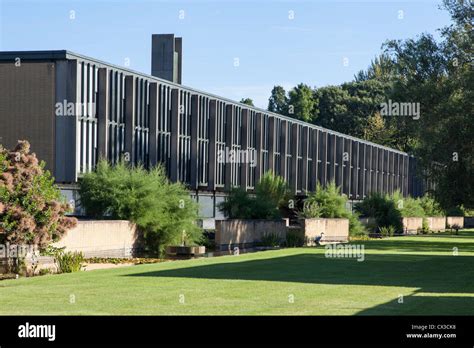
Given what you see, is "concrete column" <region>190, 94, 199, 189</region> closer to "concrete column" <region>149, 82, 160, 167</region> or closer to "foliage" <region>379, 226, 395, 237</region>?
"concrete column" <region>149, 82, 160, 167</region>

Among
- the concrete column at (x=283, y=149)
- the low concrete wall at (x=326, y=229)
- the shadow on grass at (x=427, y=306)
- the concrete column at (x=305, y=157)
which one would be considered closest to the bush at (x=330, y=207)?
the low concrete wall at (x=326, y=229)

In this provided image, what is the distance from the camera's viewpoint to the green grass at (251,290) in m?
16.9

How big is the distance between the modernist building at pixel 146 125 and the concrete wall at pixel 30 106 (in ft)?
0.16

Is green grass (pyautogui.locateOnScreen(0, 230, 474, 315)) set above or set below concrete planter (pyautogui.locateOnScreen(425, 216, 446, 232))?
above

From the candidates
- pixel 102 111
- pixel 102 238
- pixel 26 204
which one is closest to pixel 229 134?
pixel 102 111

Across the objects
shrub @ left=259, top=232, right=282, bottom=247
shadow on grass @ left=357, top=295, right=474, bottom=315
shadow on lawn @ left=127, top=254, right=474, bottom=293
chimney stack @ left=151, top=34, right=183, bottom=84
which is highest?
chimney stack @ left=151, top=34, right=183, bottom=84

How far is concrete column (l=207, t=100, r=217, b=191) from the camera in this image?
5941 centimetres

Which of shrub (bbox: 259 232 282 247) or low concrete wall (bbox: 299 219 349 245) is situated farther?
low concrete wall (bbox: 299 219 349 245)

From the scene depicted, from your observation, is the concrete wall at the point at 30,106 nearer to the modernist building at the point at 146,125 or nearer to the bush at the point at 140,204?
the modernist building at the point at 146,125

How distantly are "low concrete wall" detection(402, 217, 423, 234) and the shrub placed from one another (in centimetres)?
2670

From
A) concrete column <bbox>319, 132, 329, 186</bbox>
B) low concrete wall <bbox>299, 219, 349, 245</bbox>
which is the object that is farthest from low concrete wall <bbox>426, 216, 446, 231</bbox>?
low concrete wall <bbox>299, 219, 349, 245</bbox>
